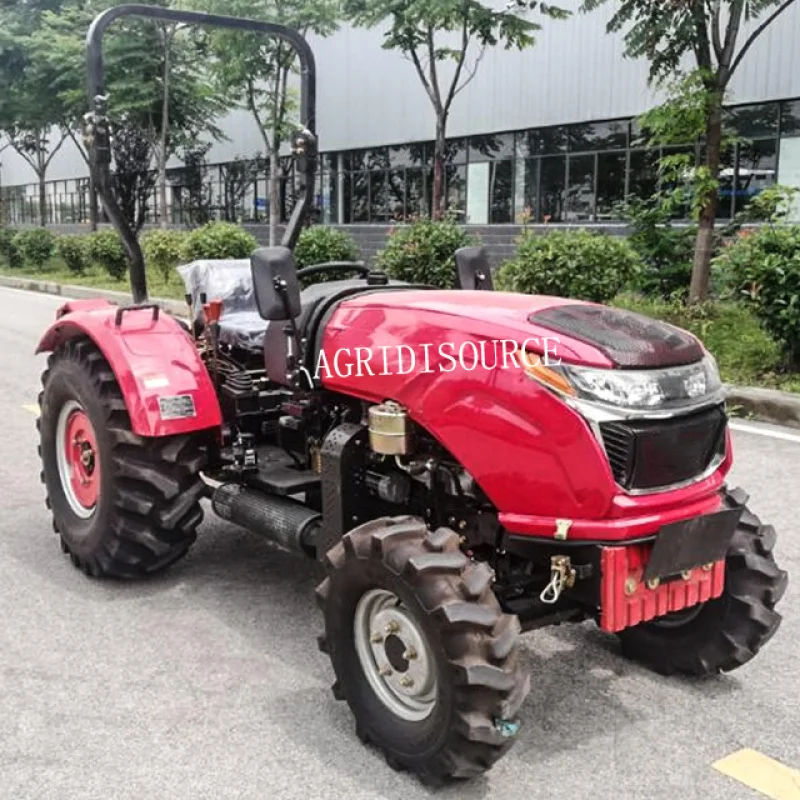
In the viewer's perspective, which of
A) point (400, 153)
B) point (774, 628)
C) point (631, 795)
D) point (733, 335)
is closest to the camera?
point (631, 795)

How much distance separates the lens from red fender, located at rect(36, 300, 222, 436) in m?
4.37

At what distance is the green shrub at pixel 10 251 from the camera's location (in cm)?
2911

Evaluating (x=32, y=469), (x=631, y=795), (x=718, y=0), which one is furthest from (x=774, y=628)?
(x=718, y=0)

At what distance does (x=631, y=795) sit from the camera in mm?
3023

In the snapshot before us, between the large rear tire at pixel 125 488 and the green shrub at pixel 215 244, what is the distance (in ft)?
42.5

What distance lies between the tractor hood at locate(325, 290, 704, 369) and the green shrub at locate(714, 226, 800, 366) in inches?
223

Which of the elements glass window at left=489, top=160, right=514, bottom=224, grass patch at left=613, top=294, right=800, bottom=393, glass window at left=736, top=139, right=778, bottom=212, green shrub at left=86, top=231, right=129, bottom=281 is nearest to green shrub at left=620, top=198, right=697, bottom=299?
grass patch at left=613, top=294, right=800, bottom=393

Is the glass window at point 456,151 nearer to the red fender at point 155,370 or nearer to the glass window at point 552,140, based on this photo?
the glass window at point 552,140

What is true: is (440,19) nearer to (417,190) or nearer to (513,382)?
(417,190)

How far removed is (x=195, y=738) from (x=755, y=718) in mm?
1917

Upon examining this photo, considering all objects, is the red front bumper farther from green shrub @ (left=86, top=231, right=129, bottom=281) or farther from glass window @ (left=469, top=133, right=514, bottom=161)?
green shrub @ (left=86, top=231, right=129, bottom=281)

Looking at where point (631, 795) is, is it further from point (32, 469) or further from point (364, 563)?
point (32, 469)

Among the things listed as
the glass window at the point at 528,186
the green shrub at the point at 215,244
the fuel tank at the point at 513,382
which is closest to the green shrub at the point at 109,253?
the green shrub at the point at 215,244

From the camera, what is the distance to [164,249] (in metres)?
19.8
